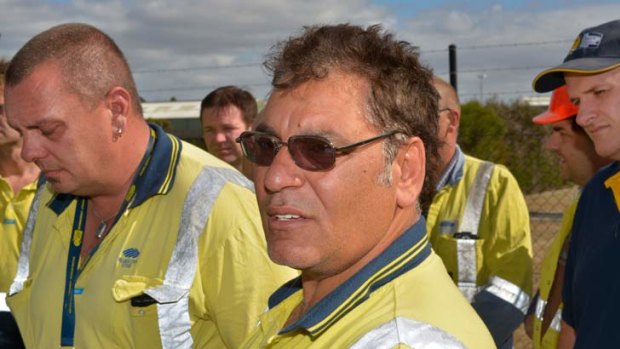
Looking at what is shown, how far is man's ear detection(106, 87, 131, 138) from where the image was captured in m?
3.04

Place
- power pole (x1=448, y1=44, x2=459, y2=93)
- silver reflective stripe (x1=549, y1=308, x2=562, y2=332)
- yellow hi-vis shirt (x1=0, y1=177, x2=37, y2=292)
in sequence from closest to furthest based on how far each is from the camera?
silver reflective stripe (x1=549, y1=308, x2=562, y2=332) < yellow hi-vis shirt (x1=0, y1=177, x2=37, y2=292) < power pole (x1=448, y1=44, x2=459, y2=93)

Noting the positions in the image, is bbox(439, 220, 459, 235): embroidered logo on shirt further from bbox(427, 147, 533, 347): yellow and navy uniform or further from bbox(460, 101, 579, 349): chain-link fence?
bbox(460, 101, 579, 349): chain-link fence

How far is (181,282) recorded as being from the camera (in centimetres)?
278

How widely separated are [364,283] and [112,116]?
1552mm

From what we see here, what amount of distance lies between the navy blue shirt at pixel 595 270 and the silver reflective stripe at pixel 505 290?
44.8 inches

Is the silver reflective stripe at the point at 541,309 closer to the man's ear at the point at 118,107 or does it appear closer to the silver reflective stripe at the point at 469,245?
the silver reflective stripe at the point at 469,245

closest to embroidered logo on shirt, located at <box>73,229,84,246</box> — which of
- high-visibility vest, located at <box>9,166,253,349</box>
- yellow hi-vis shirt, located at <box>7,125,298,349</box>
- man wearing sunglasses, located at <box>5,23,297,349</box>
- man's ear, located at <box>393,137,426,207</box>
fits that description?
man wearing sunglasses, located at <box>5,23,297,349</box>

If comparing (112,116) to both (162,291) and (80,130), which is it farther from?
(162,291)

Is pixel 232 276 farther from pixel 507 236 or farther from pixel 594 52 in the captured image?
pixel 507 236

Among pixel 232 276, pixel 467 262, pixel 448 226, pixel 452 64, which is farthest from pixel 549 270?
pixel 452 64

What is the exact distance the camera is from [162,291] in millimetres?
2762

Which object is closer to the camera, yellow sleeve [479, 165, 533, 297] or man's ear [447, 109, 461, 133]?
yellow sleeve [479, 165, 533, 297]

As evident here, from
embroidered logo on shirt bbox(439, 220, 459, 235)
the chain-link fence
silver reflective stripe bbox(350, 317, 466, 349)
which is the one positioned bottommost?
the chain-link fence

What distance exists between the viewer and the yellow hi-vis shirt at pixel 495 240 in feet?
14.2
